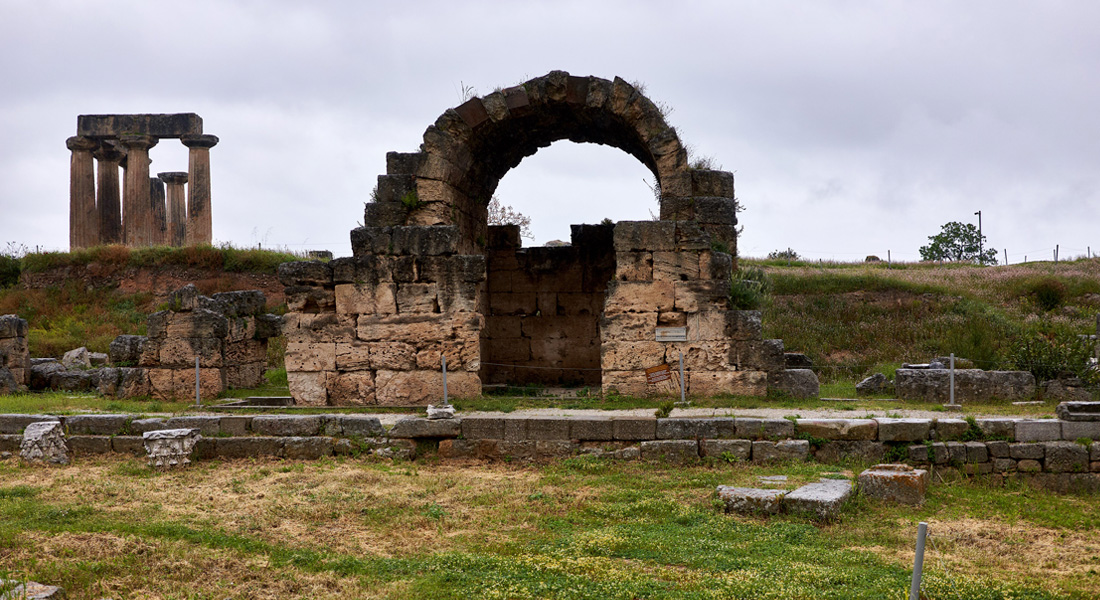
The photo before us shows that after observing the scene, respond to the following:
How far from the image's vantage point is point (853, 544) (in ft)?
24.1

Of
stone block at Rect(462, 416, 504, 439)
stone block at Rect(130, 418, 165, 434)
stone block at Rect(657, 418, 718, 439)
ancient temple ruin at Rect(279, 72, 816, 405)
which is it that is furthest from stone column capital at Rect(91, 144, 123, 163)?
stone block at Rect(657, 418, 718, 439)

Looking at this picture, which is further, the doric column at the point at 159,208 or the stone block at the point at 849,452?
the doric column at the point at 159,208

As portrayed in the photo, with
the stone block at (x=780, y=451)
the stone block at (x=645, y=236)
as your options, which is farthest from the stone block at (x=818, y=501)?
the stone block at (x=645, y=236)

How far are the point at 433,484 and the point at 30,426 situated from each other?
555 centimetres

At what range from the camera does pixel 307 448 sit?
438 inches

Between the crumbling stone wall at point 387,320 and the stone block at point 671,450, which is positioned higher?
the crumbling stone wall at point 387,320

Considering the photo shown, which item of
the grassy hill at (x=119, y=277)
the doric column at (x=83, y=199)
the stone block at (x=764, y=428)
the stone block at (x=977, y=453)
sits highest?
the doric column at (x=83, y=199)

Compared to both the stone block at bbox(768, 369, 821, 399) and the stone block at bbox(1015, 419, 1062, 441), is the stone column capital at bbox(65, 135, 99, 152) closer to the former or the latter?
the stone block at bbox(768, 369, 821, 399)

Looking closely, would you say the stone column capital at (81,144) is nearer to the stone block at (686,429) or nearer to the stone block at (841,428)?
the stone block at (686,429)

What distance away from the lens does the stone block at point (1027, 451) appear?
10.0 metres

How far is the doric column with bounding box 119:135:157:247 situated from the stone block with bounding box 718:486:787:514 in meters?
29.4

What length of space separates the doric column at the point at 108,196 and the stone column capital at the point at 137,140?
1.51m

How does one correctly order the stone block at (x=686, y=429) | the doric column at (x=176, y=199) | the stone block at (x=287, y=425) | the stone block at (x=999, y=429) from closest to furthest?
1. the stone block at (x=999, y=429)
2. the stone block at (x=686, y=429)
3. the stone block at (x=287, y=425)
4. the doric column at (x=176, y=199)

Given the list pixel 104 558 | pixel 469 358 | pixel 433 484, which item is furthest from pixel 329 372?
pixel 104 558
